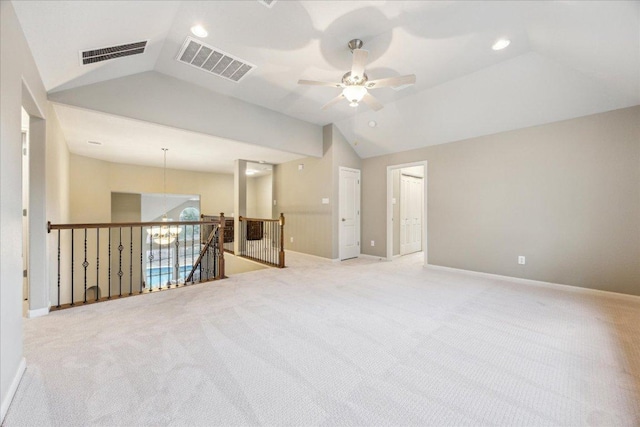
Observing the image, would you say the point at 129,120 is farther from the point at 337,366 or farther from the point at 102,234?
the point at 102,234

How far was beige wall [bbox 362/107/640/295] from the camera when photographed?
130 inches

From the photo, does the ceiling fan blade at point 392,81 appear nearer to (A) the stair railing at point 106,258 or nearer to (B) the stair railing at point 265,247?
(B) the stair railing at point 265,247

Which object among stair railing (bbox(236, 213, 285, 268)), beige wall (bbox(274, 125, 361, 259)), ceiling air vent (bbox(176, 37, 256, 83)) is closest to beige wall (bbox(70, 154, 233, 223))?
stair railing (bbox(236, 213, 285, 268))

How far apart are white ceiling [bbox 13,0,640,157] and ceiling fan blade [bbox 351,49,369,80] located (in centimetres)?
44

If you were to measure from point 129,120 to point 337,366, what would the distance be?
4.14 meters

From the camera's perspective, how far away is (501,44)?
2.98 meters

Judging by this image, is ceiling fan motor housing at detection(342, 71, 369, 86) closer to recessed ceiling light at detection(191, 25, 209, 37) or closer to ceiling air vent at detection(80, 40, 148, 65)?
recessed ceiling light at detection(191, 25, 209, 37)

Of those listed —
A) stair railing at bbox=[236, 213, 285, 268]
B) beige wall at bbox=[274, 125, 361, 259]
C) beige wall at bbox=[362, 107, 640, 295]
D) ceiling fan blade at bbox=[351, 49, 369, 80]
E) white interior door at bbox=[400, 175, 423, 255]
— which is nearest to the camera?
ceiling fan blade at bbox=[351, 49, 369, 80]

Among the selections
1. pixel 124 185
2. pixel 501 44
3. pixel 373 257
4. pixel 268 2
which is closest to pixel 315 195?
pixel 373 257

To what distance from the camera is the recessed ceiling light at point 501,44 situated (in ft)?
9.62

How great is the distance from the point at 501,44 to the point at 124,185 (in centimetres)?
886

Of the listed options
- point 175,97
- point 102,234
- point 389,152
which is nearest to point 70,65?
point 175,97

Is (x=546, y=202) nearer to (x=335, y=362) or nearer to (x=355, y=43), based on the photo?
(x=355, y=43)

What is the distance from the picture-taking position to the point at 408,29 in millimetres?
2779
